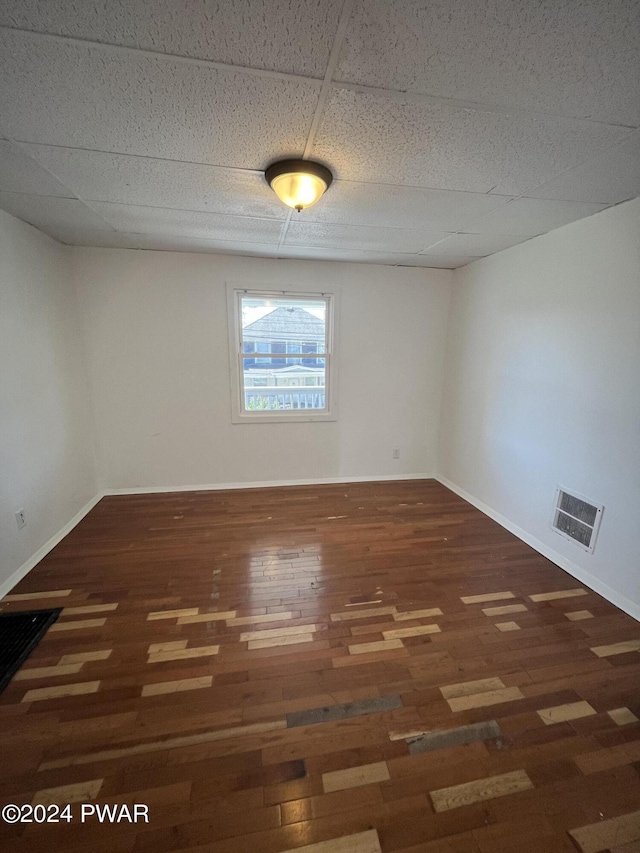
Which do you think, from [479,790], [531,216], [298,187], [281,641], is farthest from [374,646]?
[531,216]

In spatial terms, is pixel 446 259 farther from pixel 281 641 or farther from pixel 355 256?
pixel 281 641

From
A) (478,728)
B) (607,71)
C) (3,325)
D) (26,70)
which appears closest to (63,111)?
(26,70)

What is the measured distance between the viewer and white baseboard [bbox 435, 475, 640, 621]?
6.77 feet

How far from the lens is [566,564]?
2.45 m

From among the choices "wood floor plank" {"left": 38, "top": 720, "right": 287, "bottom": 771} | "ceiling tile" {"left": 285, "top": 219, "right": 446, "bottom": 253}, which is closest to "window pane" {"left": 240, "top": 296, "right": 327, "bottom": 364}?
"ceiling tile" {"left": 285, "top": 219, "right": 446, "bottom": 253}

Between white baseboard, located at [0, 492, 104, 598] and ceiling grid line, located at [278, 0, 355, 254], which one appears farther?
white baseboard, located at [0, 492, 104, 598]

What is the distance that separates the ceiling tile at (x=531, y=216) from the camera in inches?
79.7

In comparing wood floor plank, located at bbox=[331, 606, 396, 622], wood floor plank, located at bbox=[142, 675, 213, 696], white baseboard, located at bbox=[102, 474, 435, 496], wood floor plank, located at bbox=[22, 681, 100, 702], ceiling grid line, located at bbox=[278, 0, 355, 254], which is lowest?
wood floor plank, located at bbox=[22, 681, 100, 702]

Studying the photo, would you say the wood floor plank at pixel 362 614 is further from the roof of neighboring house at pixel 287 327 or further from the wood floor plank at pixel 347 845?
the roof of neighboring house at pixel 287 327

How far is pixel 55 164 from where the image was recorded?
1647mm

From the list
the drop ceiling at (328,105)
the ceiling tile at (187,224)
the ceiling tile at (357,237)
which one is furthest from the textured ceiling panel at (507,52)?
→ the ceiling tile at (187,224)

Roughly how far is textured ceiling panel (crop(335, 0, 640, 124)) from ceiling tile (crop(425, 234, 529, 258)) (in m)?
1.48

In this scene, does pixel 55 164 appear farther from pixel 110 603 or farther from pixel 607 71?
pixel 110 603

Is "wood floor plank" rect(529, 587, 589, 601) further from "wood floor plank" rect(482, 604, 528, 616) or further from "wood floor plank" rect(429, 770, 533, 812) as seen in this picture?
"wood floor plank" rect(429, 770, 533, 812)
